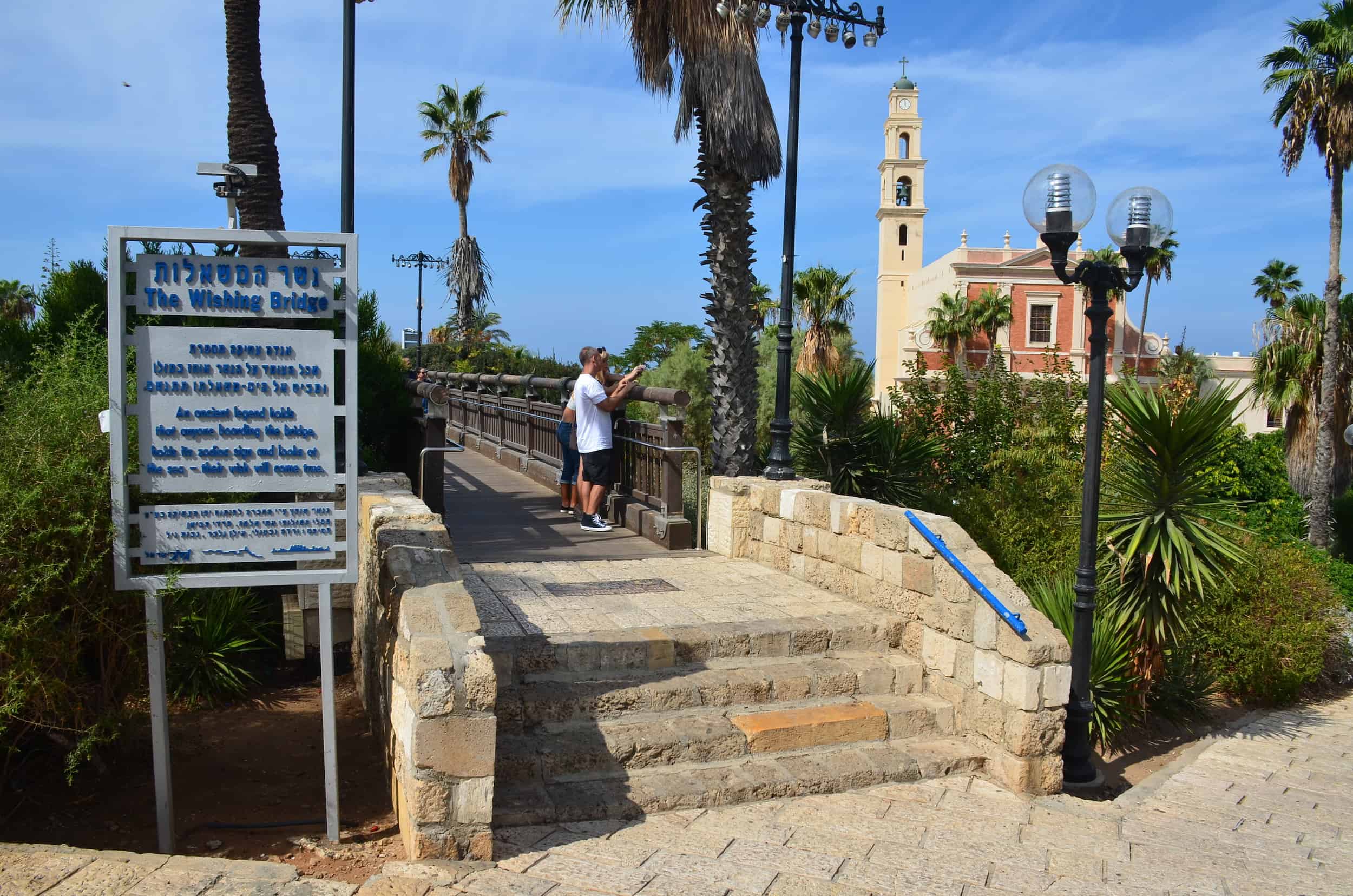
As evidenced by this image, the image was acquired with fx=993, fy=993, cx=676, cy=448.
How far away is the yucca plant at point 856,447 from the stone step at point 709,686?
15.0 ft

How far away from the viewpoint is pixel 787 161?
Result: 9000mm

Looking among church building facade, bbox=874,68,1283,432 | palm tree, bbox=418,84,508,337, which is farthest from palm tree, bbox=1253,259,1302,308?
palm tree, bbox=418,84,508,337

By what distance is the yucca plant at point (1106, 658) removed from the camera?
6.77 metres

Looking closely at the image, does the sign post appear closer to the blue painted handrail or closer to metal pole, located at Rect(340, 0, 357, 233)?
the blue painted handrail

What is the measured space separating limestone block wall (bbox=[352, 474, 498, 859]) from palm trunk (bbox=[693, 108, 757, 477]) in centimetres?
674

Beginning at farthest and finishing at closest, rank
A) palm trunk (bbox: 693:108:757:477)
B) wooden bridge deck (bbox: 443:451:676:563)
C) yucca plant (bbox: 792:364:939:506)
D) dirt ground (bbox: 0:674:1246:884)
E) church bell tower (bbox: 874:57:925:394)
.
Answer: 1. church bell tower (bbox: 874:57:925:394)
2. palm trunk (bbox: 693:108:757:477)
3. yucca plant (bbox: 792:364:939:506)
4. wooden bridge deck (bbox: 443:451:676:563)
5. dirt ground (bbox: 0:674:1246:884)

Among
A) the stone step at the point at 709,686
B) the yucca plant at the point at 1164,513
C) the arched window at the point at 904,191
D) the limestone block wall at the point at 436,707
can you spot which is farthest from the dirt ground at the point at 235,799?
the arched window at the point at 904,191

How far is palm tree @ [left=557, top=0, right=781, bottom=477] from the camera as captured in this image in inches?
410

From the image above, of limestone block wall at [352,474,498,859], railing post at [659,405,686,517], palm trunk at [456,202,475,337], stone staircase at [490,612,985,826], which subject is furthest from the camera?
palm trunk at [456,202,475,337]

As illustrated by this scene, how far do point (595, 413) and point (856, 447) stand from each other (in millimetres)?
3137

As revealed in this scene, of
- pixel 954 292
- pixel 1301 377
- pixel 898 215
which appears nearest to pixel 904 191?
pixel 898 215

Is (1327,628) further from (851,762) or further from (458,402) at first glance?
(458,402)

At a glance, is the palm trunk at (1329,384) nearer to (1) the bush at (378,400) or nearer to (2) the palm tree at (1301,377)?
(2) the palm tree at (1301,377)

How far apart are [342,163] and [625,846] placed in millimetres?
8153
